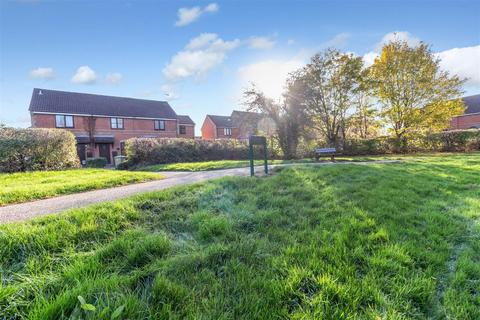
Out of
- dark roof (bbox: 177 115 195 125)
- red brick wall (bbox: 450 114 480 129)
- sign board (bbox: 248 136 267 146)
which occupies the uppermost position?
dark roof (bbox: 177 115 195 125)

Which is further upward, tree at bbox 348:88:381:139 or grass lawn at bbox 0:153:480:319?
tree at bbox 348:88:381:139

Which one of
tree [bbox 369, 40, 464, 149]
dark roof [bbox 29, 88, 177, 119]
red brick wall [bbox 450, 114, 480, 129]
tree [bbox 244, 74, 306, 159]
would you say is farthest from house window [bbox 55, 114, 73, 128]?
red brick wall [bbox 450, 114, 480, 129]

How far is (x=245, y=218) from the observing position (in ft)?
11.1

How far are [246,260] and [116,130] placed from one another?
30.7 metres

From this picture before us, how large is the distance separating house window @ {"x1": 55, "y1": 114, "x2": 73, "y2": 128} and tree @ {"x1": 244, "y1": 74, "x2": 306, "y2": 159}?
21.4 metres

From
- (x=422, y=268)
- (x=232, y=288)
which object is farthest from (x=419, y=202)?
(x=232, y=288)

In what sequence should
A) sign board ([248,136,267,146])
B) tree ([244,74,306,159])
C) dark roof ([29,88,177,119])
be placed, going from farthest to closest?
dark roof ([29,88,177,119]), tree ([244,74,306,159]), sign board ([248,136,267,146])

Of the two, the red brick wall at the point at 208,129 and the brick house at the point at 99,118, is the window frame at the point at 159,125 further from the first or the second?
the red brick wall at the point at 208,129

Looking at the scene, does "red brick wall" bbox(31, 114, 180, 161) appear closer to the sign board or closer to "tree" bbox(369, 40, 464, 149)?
the sign board

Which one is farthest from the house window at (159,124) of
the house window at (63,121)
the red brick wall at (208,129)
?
the red brick wall at (208,129)

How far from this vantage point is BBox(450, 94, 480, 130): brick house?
113 feet

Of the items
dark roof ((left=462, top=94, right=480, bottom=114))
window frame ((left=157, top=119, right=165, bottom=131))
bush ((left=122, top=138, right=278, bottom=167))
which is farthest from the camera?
dark roof ((left=462, top=94, right=480, bottom=114))

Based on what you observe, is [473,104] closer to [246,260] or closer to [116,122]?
[246,260]

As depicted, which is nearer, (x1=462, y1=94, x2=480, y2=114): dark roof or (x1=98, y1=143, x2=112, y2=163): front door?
(x1=98, y1=143, x2=112, y2=163): front door
